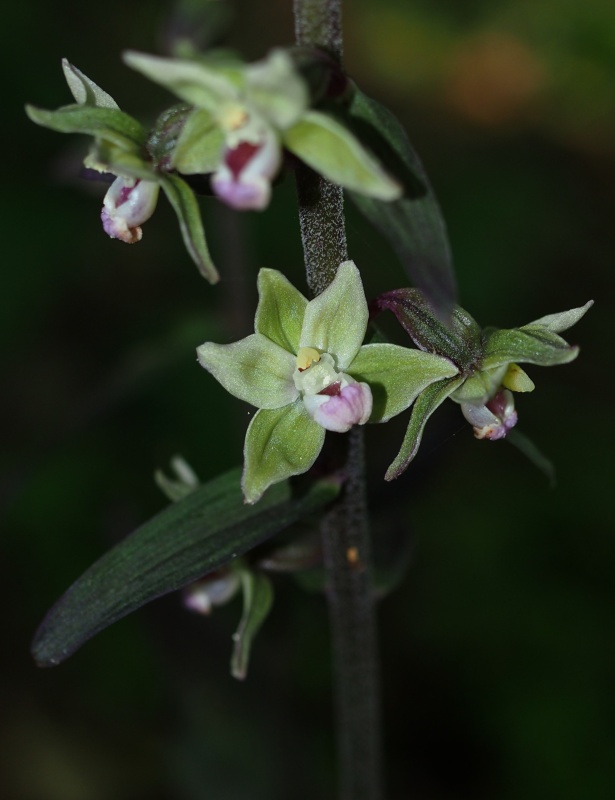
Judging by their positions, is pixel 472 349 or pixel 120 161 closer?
pixel 120 161

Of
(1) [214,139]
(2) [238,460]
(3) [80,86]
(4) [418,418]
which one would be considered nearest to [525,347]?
(4) [418,418]

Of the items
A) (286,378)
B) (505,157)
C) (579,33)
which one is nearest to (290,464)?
(286,378)

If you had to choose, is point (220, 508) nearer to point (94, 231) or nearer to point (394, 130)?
point (394, 130)

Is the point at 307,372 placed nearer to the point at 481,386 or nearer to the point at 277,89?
the point at 481,386

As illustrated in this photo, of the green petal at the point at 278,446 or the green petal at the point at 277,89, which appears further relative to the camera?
the green petal at the point at 278,446

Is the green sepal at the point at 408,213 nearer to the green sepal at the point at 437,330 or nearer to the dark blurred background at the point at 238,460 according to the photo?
the green sepal at the point at 437,330

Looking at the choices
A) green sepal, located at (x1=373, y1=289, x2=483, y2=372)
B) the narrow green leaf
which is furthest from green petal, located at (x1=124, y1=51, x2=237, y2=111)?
the narrow green leaf

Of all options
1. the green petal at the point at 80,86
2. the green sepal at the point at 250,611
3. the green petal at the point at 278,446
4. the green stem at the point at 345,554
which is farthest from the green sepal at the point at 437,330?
the green sepal at the point at 250,611
